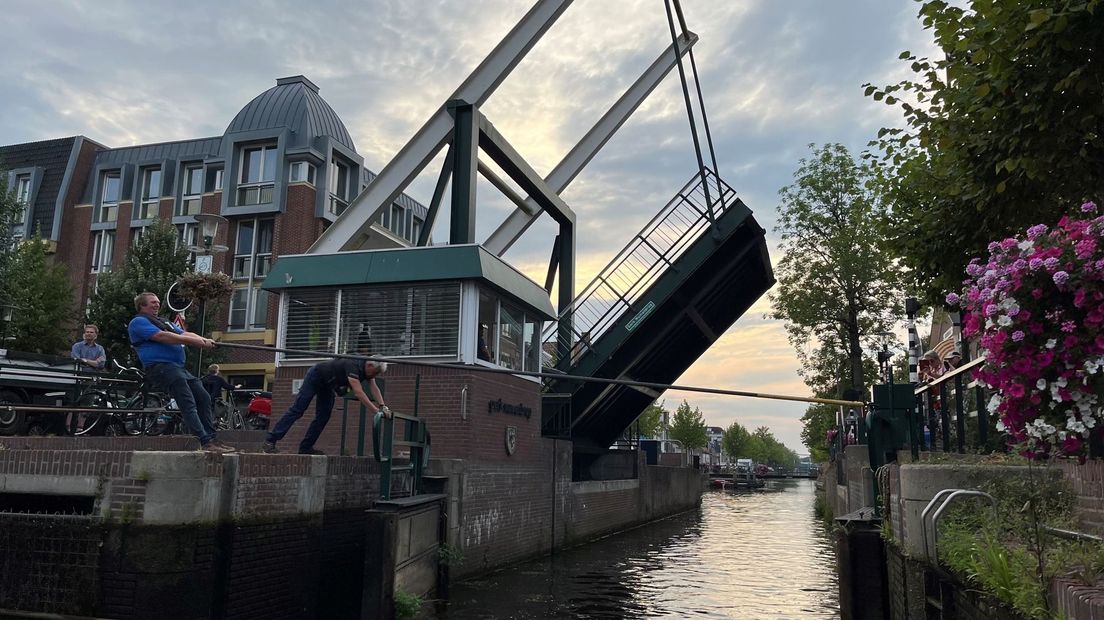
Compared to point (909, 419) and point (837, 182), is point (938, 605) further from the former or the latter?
point (837, 182)

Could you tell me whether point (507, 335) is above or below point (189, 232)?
below

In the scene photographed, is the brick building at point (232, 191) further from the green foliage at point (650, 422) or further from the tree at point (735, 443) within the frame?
the tree at point (735, 443)

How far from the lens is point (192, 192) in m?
35.9

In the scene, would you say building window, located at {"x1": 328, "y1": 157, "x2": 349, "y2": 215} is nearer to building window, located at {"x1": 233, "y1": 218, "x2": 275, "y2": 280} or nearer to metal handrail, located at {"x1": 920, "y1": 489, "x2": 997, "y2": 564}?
building window, located at {"x1": 233, "y1": 218, "x2": 275, "y2": 280}

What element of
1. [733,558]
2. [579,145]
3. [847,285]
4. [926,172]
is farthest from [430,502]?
[847,285]

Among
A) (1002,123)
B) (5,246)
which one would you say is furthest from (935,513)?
(5,246)

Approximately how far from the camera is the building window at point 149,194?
119ft

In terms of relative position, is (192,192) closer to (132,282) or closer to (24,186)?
(24,186)

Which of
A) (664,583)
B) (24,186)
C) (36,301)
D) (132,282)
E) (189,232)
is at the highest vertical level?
(24,186)

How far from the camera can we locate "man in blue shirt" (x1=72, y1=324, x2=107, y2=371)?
449 inches

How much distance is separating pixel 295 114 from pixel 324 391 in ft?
94.5

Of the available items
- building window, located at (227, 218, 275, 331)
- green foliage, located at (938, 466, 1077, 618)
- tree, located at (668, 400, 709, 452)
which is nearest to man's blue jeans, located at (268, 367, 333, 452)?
green foliage, located at (938, 466, 1077, 618)

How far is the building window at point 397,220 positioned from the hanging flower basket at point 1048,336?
36029 mm

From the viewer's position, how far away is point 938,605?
5430 millimetres
